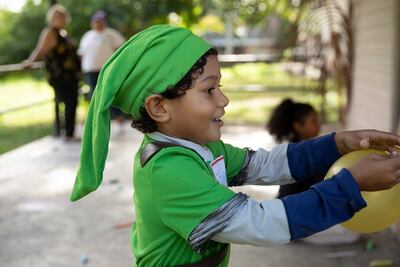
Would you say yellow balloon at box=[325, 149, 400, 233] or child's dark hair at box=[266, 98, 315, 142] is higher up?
yellow balloon at box=[325, 149, 400, 233]

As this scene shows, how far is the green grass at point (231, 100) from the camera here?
8242mm

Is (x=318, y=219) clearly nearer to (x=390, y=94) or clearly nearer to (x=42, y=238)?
(x=42, y=238)

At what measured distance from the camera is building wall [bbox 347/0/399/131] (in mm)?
4547

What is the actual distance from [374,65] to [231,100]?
239 inches

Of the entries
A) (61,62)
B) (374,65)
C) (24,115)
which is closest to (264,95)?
(24,115)

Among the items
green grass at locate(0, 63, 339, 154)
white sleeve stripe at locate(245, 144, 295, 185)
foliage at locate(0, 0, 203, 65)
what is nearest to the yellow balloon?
white sleeve stripe at locate(245, 144, 295, 185)

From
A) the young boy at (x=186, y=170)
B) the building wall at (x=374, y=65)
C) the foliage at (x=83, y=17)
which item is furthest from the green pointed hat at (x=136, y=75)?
the foliage at (x=83, y=17)

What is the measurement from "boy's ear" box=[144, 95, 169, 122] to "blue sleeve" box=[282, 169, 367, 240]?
1.23 ft

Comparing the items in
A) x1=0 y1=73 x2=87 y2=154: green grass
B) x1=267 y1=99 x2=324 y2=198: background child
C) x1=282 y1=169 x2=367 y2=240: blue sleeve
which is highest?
x1=282 y1=169 x2=367 y2=240: blue sleeve

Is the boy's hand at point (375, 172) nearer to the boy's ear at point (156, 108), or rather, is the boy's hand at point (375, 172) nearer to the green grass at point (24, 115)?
the boy's ear at point (156, 108)

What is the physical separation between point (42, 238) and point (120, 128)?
3.94m

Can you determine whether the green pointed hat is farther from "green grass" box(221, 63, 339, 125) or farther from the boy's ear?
"green grass" box(221, 63, 339, 125)

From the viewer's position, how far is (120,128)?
7555 millimetres

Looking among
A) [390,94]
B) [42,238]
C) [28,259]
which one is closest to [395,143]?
[28,259]
